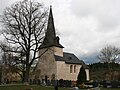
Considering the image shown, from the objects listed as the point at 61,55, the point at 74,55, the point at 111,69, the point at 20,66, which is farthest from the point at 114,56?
the point at 20,66

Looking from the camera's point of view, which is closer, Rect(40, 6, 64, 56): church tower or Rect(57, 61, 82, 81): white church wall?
Rect(40, 6, 64, 56): church tower

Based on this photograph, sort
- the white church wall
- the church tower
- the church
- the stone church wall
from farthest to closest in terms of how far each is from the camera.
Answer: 1. the white church wall
2. the stone church wall
3. the church
4. the church tower

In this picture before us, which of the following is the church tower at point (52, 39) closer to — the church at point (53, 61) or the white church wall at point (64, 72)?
the church at point (53, 61)

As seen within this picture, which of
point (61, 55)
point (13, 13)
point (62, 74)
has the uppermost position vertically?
point (13, 13)

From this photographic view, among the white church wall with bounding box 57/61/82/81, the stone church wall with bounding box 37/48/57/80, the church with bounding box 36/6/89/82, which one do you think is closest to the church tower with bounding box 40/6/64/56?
the church with bounding box 36/6/89/82

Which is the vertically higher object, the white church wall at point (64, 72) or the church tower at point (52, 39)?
the church tower at point (52, 39)

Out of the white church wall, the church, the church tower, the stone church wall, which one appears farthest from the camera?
the white church wall

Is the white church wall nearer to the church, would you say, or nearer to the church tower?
the church

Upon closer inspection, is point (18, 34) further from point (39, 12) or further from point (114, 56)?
point (114, 56)

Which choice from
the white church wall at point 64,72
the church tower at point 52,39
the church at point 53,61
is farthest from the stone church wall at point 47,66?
the church tower at point 52,39

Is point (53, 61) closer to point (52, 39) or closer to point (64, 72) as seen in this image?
point (64, 72)

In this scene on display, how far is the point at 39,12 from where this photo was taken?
55.8 metres

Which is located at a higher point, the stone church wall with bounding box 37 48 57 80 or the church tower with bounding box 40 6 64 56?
the church tower with bounding box 40 6 64 56

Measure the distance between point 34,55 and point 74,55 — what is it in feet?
129
